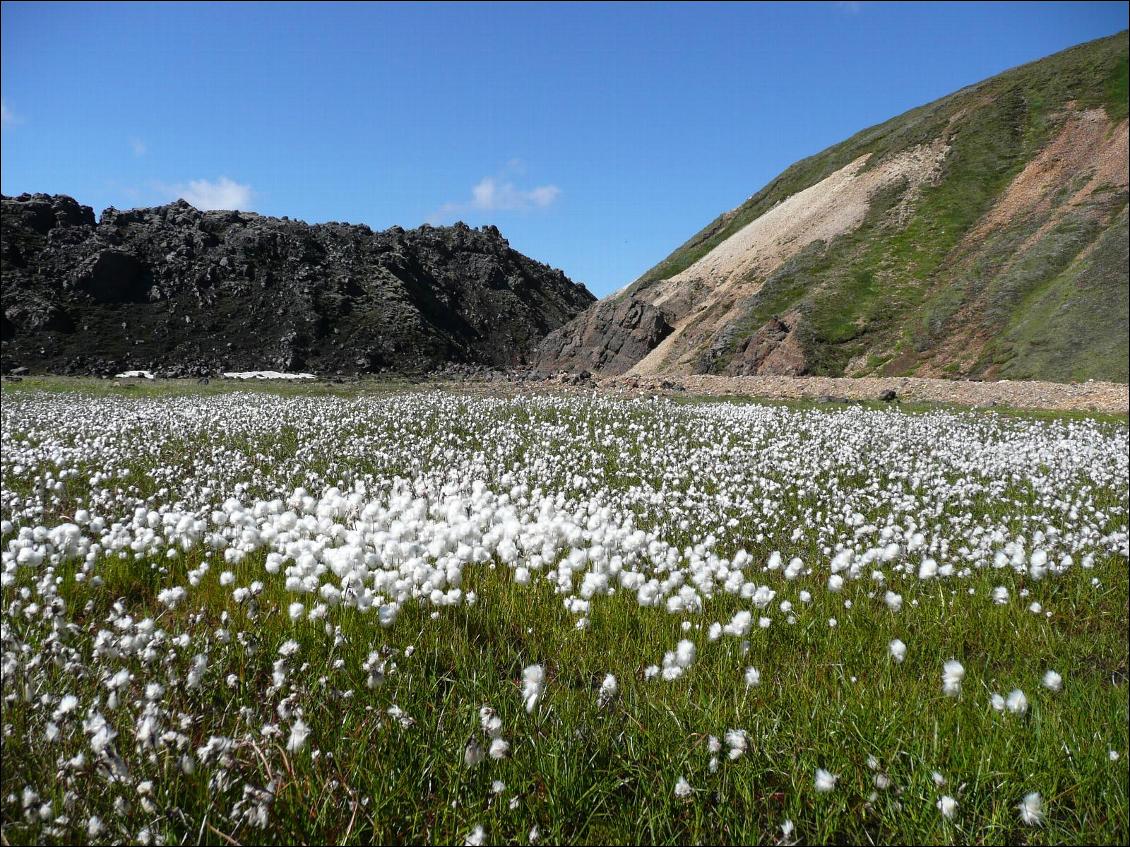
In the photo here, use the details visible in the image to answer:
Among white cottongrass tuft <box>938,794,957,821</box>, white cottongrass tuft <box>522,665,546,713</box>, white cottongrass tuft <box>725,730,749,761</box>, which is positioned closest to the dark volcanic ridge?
white cottongrass tuft <box>522,665,546,713</box>

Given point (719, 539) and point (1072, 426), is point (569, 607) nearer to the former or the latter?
point (719, 539)

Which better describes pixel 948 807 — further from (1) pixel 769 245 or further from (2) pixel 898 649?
(1) pixel 769 245

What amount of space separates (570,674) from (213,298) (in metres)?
92.1

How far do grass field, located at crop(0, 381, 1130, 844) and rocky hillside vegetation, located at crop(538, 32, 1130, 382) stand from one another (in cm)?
3239

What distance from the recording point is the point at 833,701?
323 centimetres

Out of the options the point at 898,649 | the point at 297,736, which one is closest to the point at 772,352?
the point at 898,649

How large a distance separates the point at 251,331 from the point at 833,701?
8584 centimetres

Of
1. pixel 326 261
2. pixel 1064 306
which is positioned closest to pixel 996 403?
pixel 1064 306

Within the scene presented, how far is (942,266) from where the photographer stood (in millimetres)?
49031

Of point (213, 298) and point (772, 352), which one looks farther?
point (213, 298)

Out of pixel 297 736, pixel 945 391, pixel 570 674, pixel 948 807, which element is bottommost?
pixel 570 674

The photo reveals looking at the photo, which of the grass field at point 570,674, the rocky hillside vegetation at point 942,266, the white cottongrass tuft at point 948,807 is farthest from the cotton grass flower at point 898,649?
the rocky hillside vegetation at point 942,266

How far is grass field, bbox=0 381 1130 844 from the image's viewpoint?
2.39 m

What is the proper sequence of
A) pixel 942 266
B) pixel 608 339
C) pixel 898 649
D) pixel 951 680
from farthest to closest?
pixel 608 339
pixel 942 266
pixel 898 649
pixel 951 680
